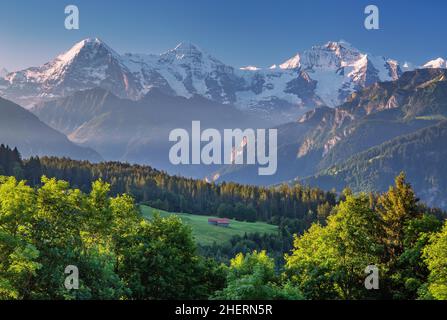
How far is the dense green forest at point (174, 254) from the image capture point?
52688mm

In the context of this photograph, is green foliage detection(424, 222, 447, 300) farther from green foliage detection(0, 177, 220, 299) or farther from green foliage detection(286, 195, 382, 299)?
green foliage detection(0, 177, 220, 299)

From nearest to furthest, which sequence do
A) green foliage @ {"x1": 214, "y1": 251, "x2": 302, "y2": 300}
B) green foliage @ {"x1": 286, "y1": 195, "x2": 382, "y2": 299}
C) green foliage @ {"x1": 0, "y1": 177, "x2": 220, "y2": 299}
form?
green foliage @ {"x1": 0, "y1": 177, "x2": 220, "y2": 299}, green foliage @ {"x1": 214, "y1": 251, "x2": 302, "y2": 300}, green foliage @ {"x1": 286, "y1": 195, "x2": 382, "y2": 299}

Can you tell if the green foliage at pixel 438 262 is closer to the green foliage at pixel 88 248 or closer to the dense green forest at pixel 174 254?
the dense green forest at pixel 174 254

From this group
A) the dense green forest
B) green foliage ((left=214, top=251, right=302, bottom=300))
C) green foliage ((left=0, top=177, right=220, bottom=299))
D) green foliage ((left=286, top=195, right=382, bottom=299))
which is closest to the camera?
green foliage ((left=0, top=177, right=220, bottom=299))

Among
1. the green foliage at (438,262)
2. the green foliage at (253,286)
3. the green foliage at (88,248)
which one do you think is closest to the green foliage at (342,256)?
the green foliage at (253,286)

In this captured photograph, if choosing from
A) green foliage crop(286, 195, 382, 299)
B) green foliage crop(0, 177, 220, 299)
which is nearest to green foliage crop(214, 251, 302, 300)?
green foliage crop(0, 177, 220, 299)

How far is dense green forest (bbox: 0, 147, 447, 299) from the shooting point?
52688 millimetres

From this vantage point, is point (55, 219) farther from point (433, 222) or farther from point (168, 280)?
point (433, 222)

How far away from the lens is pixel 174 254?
68.3 m

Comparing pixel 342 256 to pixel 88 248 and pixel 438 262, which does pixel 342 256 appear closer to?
pixel 438 262

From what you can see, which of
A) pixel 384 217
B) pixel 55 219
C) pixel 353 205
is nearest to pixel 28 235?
pixel 55 219

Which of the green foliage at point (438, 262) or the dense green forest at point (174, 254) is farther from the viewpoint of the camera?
the green foliage at point (438, 262)

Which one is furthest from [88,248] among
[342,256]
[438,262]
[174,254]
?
Result: [438,262]

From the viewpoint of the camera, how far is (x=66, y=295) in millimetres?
49594
